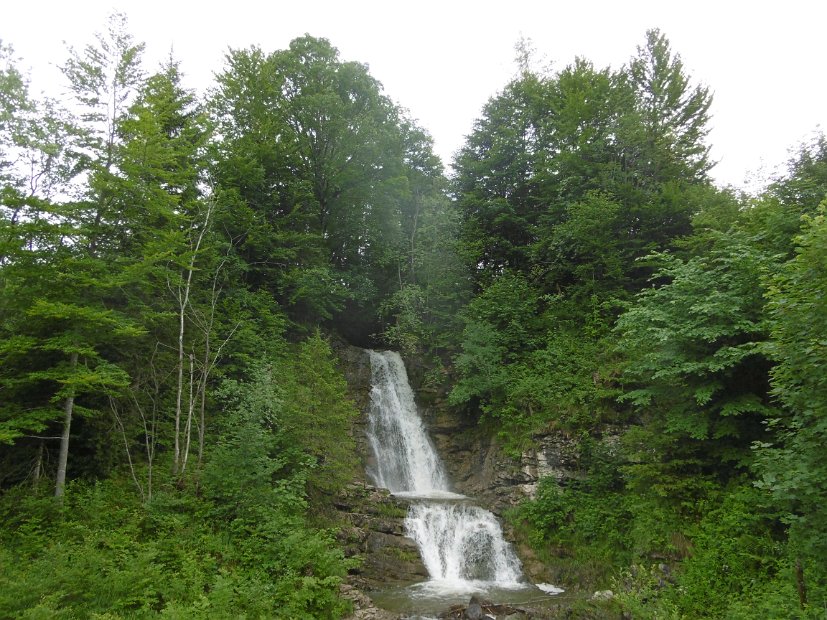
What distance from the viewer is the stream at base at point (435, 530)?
10445mm

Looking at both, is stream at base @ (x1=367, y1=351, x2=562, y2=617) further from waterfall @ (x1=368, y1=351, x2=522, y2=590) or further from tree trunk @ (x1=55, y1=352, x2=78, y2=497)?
tree trunk @ (x1=55, y1=352, x2=78, y2=497)

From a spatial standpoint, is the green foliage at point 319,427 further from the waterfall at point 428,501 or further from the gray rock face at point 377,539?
the waterfall at point 428,501

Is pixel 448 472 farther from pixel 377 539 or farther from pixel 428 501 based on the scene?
pixel 377 539

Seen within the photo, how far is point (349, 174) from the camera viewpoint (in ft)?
72.4

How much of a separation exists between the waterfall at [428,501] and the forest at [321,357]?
1.10m

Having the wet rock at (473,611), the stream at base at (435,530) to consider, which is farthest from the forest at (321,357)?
the wet rock at (473,611)

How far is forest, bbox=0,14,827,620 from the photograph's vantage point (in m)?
7.62

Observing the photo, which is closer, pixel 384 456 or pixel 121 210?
pixel 121 210

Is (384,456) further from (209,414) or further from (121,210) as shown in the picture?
(121,210)

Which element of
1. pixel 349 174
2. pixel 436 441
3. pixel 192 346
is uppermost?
pixel 349 174

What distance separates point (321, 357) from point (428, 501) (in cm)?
495

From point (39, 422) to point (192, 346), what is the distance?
3.60 meters

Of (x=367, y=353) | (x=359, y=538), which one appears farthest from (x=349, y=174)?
(x=359, y=538)

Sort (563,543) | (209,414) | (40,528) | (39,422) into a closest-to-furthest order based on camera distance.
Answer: (40,528)
(39,422)
(563,543)
(209,414)
